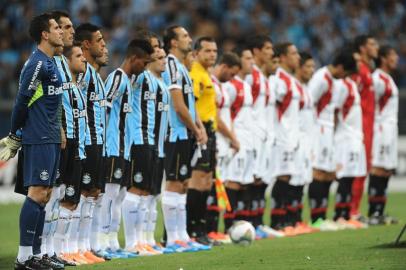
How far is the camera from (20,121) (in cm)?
1166

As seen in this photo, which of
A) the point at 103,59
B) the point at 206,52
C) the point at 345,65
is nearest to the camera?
the point at 103,59

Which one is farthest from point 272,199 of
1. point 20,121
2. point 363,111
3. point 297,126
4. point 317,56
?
point 317,56

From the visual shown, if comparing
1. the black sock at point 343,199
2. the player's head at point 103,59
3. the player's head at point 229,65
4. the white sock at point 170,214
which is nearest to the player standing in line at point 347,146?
the black sock at point 343,199

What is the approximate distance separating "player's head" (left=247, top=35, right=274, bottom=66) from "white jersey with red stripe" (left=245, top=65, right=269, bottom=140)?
0.94 feet

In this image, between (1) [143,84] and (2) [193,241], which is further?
(2) [193,241]

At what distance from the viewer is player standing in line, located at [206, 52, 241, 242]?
16516 millimetres

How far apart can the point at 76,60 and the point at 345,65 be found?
268 inches

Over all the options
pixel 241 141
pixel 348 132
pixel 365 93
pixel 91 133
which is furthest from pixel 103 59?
pixel 365 93

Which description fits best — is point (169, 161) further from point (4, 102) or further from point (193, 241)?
point (4, 102)

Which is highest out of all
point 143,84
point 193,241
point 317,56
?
point 317,56

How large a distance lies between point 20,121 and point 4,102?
1242 centimetres

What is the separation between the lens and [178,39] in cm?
1525

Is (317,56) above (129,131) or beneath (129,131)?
above

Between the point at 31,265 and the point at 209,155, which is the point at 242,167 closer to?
the point at 209,155
